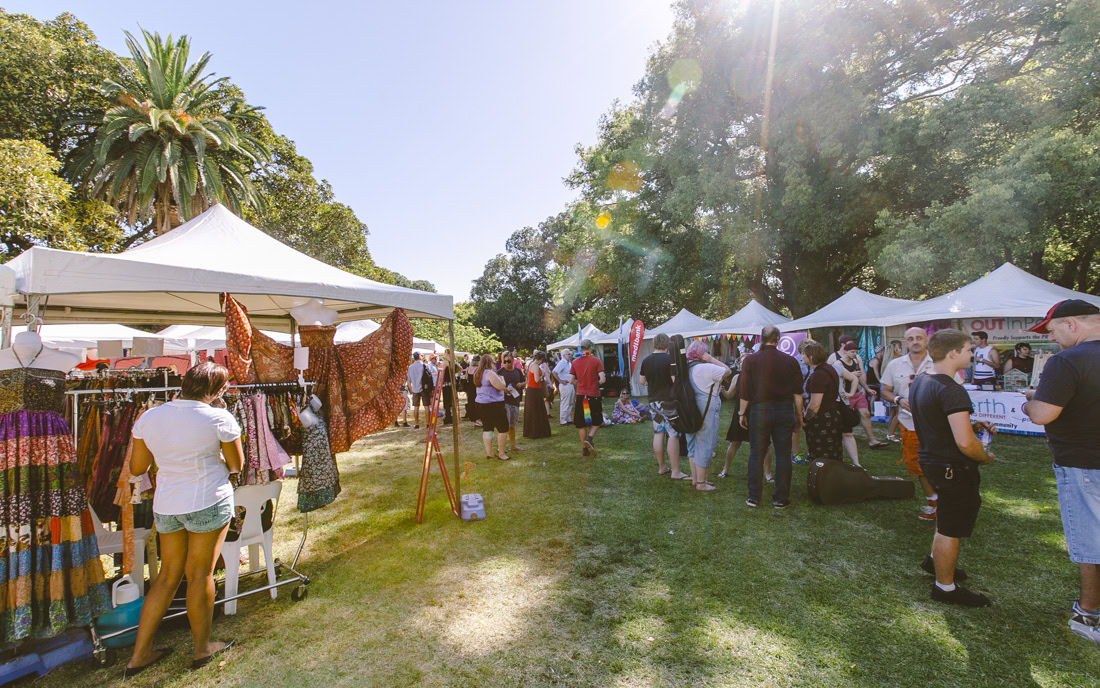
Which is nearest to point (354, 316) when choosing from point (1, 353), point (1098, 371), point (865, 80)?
point (1, 353)

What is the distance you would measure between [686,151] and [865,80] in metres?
5.13

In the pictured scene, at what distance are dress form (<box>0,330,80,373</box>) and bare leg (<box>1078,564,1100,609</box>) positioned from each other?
5671 millimetres

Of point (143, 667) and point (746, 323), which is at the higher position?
point (746, 323)

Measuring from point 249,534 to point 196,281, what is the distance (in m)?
1.73

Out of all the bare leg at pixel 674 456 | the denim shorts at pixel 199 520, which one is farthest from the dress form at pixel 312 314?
the bare leg at pixel 674 456

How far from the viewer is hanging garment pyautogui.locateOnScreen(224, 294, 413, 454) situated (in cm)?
363

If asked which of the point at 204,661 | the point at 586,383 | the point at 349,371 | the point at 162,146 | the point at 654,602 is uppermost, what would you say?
the point at 162,146

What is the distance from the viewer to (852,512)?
4684 millimetres

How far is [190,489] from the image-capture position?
2.51 metres

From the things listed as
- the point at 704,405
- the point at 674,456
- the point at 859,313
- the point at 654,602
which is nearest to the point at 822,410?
the point at 704,405

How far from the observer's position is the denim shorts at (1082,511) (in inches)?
98.7

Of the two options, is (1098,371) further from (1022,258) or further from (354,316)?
(1022,258)

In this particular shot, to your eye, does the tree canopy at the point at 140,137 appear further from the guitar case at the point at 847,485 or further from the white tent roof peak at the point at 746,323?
the white tent roof peak at the point at 746,323

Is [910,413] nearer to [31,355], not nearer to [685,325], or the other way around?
[31,355]
